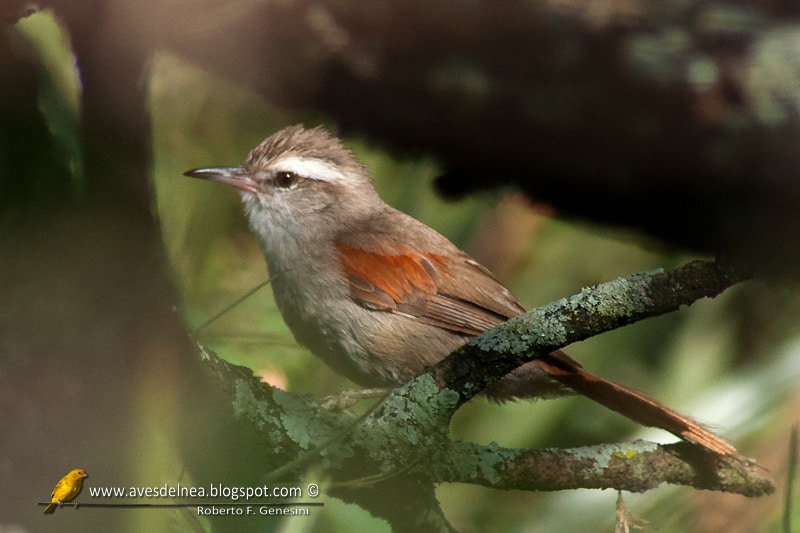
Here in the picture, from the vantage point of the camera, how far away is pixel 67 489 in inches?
44.4

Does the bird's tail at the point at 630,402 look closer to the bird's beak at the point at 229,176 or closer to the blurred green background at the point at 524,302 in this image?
the blurred green background at the point at 524,302

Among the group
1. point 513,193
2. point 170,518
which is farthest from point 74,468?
point 513,193

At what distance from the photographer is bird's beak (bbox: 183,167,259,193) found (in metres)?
1.30

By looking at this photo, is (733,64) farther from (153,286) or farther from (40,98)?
(40,98)

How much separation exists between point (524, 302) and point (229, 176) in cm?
58

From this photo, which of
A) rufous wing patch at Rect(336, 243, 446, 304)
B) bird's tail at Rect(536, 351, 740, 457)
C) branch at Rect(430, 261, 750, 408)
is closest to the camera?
branch at Rect(430, 261, 750, 408)

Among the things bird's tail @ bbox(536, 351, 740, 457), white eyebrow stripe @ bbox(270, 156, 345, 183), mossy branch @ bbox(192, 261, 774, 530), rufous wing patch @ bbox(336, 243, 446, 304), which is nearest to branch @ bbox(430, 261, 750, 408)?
mossy branch @ bbox(192, 261, 774, 530)

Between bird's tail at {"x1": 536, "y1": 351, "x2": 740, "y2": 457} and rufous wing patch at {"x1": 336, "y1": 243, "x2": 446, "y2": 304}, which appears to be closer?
bird's tail at {"x1": 536, "y1": 351, "x2": 740, "y2": 457}

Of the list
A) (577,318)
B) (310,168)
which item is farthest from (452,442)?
(310,168)

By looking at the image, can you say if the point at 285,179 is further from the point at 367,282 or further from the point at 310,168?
the point at 367,282

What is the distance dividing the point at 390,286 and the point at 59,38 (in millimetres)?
680

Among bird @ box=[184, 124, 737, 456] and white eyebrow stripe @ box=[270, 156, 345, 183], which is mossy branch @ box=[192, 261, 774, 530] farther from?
white eyebrow stripe @ box=[270, 156, 345, 183]

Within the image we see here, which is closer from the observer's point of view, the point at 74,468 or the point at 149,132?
the point at 74,468

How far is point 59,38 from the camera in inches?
47.6
